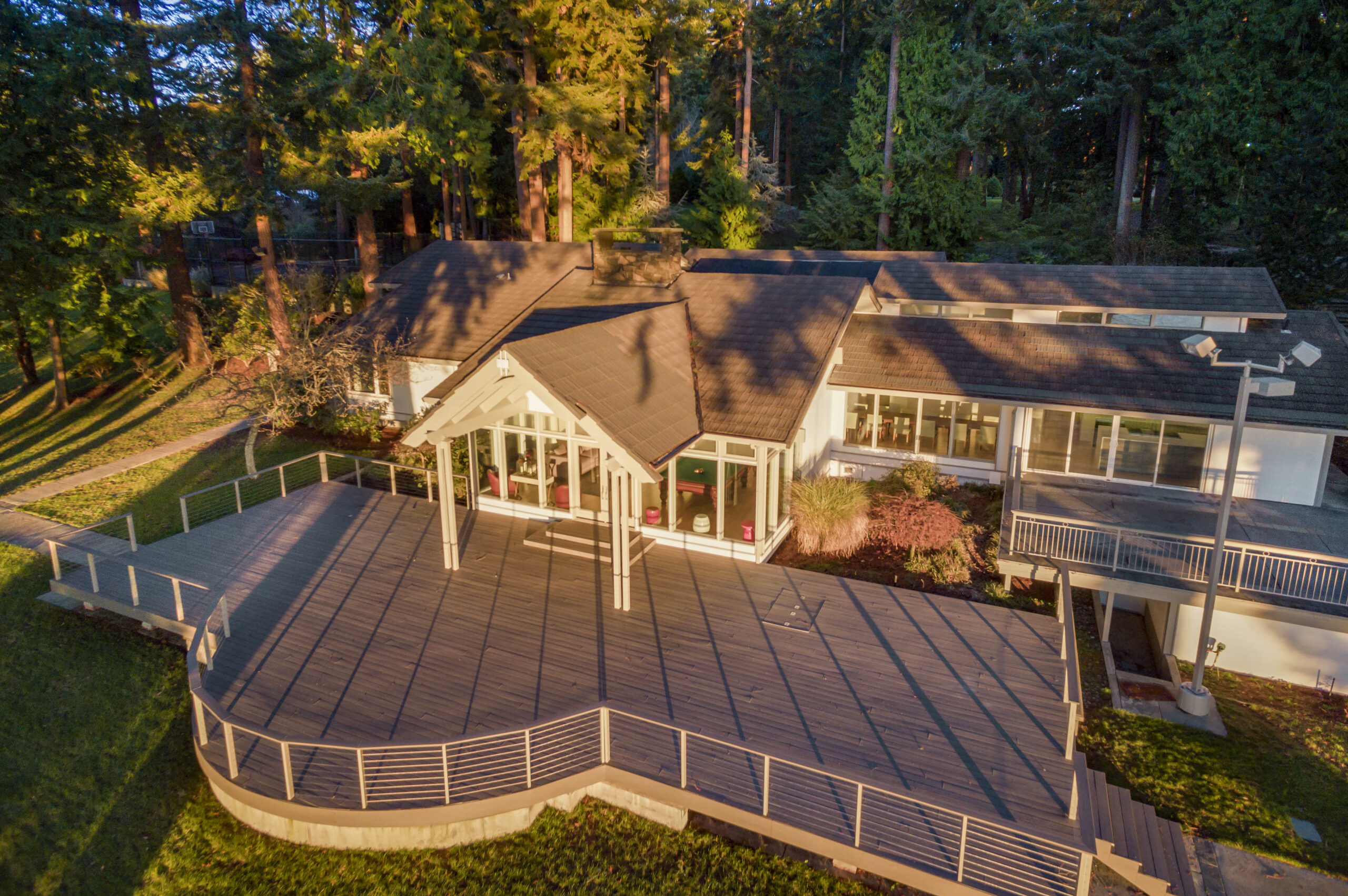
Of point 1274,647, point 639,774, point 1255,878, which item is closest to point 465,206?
point 639,774

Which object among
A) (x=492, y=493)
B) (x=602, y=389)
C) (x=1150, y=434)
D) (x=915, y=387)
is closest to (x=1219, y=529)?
(x=1150, y=434)

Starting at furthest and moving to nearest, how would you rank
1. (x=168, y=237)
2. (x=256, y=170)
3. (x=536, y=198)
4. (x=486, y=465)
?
(x=536, y=198) < (x=168, y=237) < (x=256, y=170) < (x=486, y=465)

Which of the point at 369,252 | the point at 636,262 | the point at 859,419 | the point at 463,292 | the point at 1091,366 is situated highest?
the point at 369,252

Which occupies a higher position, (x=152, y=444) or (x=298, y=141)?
(x=298, y=141)

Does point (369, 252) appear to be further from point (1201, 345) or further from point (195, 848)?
point (1201, 345)

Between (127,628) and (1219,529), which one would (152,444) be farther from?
(1219,529)

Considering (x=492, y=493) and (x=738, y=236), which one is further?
(x=738, y=236)

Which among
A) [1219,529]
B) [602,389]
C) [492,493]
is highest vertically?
[602,389]

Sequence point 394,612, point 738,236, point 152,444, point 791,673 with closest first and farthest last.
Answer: point 791,673 → point 394,612 → point 152,444 → point 738,236
